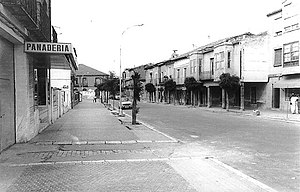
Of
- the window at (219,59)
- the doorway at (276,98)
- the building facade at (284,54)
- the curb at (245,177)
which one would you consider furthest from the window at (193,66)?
the curb at (245,177)

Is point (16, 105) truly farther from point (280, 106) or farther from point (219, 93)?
point (219, 93)

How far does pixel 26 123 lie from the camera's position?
11.4m

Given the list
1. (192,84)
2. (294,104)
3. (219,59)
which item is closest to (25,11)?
(294,104)

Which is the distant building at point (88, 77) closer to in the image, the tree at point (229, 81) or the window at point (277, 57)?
the tree at point (229, 81)

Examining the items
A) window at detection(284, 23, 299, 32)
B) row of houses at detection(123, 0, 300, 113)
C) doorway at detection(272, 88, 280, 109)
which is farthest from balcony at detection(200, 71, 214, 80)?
window at detection(284, 23, 299, 32)

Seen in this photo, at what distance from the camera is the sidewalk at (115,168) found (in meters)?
6.24

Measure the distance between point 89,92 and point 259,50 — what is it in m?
74.4

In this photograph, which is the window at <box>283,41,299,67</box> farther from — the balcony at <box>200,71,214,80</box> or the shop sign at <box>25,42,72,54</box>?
Answer: the shop sign at <box>25,42,72,54</box>

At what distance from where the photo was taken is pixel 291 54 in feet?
96.1

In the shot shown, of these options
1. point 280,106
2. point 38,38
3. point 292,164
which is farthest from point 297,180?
point 280,106

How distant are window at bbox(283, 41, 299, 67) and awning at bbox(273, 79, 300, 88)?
1.47 meters

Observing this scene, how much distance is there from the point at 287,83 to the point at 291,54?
8.91 feet

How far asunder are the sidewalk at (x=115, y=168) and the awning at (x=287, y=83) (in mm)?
21288

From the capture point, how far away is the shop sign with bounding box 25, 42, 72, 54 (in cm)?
1129
